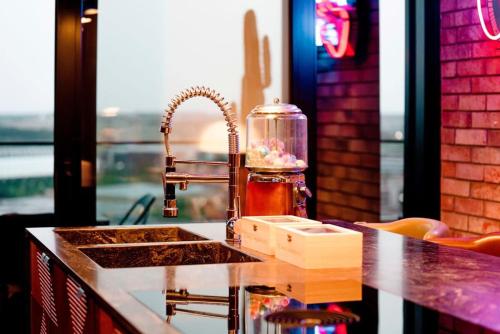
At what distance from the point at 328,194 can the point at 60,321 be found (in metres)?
5.25

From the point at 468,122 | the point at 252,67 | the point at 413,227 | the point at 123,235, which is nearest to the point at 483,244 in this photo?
the point at 413,227

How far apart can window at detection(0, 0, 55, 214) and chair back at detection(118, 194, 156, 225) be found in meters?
0.49

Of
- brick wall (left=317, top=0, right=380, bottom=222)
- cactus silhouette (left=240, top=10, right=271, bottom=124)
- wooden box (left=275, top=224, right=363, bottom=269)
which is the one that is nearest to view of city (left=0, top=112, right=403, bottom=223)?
cactus silhouette (left=240, top=10, right=271, bottom=124)

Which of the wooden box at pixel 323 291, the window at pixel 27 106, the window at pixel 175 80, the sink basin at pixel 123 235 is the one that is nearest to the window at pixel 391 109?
the window at pixel 175 80

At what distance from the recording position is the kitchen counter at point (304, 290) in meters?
1.78

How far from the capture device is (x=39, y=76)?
5.07 m

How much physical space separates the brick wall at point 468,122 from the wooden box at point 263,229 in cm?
283

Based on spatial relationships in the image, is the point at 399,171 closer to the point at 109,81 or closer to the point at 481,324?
the point at 109,81

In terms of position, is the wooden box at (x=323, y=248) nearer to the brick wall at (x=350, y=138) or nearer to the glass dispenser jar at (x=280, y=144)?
the glass dispenser jar at (x=280, y=144)

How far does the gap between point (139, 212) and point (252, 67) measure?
47.9 inches

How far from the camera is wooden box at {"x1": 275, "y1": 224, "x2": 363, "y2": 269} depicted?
2.37m

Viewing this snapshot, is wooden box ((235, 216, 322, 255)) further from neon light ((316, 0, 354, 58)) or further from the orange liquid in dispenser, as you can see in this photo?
neon light ((316, 0, 354, 58))

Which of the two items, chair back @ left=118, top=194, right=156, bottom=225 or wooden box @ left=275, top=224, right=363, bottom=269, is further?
chair back @ left=118, top=194, right=156, bottom=225

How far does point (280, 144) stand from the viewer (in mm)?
3166
